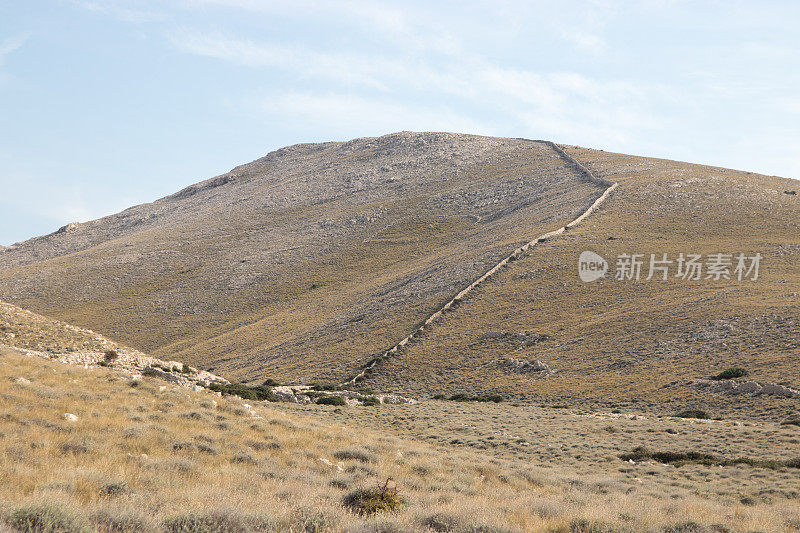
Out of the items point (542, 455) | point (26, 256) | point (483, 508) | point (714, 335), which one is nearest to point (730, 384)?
point (714, 335)

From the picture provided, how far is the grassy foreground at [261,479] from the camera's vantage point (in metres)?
7.50

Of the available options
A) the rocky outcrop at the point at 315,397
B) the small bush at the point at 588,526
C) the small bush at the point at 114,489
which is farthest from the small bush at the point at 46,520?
the rocky outcrop at the point at 315,397

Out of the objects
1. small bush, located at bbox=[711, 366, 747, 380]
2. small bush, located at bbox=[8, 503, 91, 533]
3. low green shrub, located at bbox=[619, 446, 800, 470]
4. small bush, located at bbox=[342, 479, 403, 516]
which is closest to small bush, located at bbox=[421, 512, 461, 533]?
small bush, located at bbox=[342, 479, 403, 516]

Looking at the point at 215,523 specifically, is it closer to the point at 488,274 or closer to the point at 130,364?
the point at 130,364

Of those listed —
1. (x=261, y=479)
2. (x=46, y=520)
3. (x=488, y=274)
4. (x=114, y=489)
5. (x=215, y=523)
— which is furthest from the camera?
(x=488, y=274)

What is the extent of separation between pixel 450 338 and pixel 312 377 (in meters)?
11.9

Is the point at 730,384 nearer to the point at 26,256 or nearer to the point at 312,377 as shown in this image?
the point at 312,377

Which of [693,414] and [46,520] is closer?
[46,520]

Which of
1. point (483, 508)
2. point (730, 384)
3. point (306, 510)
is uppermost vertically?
point (306, 510)

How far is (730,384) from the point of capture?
30391mm

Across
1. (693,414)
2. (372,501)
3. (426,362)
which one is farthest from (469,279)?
(372,501)

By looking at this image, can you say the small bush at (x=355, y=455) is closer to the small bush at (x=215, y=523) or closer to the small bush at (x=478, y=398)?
the small bush at (x=215, y=523)

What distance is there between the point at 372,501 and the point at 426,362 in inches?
1383

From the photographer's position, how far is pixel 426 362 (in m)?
44.0
